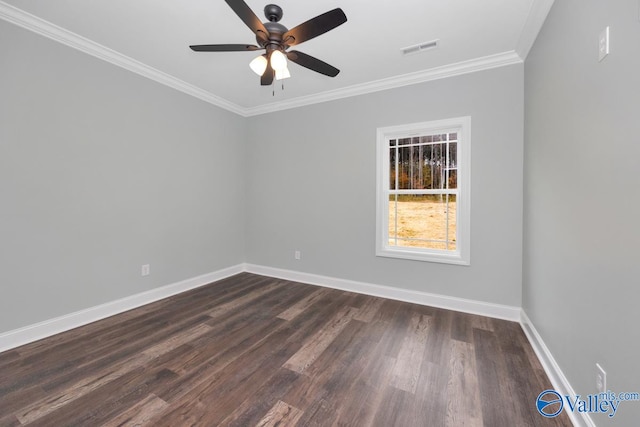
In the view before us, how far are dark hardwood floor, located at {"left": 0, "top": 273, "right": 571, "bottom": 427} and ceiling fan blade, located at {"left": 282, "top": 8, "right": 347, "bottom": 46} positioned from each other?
2.34m

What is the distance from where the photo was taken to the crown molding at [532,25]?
1973mm

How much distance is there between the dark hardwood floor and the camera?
1.54 metres

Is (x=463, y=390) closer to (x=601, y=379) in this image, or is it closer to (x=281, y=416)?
(x=601, y=379)

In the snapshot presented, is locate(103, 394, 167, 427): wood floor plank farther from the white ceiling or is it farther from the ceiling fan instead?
the white ceiling

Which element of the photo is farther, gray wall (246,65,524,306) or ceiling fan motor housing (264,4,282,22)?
gray wall (246,65,524,306)

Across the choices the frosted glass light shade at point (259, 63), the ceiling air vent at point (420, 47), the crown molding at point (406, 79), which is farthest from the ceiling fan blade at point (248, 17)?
the crown molding at point (406, 79)

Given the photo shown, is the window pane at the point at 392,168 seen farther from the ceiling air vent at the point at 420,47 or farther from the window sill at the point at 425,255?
the ceiling air vent at the point at 420,47

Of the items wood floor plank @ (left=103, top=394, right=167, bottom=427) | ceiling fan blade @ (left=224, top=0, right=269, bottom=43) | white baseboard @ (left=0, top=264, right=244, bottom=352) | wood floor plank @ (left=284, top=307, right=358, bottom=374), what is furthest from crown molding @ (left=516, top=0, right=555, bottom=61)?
white baseboard @ (left=0, top=264, right=244, bottom=352)

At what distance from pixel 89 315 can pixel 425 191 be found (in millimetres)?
3888

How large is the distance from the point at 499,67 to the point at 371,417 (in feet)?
11.0

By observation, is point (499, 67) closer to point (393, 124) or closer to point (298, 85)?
point (393, 124)

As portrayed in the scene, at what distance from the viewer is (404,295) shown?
325 cm

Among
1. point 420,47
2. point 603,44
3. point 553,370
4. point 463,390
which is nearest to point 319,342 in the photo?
point 463,390

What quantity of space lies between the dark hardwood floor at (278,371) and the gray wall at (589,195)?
0.48m
